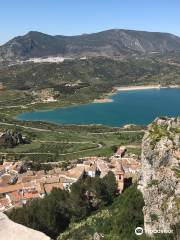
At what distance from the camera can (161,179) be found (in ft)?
69.5

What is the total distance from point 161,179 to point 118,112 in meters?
90.4

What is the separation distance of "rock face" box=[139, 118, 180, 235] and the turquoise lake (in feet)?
230

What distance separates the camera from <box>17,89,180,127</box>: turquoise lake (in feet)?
328

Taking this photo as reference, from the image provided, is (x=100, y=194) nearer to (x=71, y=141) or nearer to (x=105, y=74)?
(x=71, y=141)

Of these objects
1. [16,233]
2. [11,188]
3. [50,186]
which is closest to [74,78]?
[11,188]

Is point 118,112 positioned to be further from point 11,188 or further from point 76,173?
point 11,188

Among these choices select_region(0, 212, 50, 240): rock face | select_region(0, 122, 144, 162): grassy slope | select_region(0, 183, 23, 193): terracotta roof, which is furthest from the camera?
select_region(0, 122, 144, 162): grassy slope

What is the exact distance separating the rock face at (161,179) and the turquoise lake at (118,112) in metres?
70.1

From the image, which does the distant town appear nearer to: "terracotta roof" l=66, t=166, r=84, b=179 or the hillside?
"terracotta roof" l=66, t=166, r=84, b=179

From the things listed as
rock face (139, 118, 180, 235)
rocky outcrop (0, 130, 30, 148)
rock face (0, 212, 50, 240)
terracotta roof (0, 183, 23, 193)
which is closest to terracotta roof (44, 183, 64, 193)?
terracotta roof (0, 183, 23, 193)

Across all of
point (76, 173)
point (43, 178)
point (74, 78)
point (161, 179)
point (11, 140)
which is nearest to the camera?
point (161, 179)

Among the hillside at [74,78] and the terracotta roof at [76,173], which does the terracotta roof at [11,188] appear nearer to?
the terracotta roof at [76,173]

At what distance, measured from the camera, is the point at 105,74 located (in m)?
196

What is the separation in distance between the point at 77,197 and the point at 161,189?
34.4 ft
